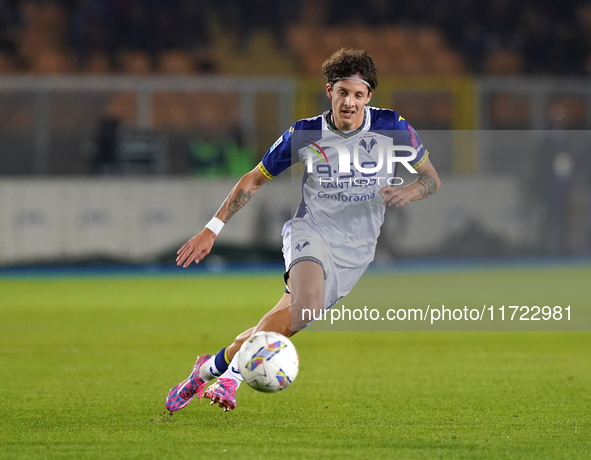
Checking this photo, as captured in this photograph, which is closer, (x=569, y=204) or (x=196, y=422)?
(x=196, y=422)

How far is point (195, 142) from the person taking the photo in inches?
709

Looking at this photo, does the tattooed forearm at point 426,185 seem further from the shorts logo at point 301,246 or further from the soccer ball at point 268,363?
the soccer ball at point 268,363

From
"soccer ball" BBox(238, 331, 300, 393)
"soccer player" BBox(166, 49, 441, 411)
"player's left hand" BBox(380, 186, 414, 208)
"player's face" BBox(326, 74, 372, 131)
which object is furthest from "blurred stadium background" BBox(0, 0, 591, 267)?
"soccer ball" BBox(238, 331, 300, 393)

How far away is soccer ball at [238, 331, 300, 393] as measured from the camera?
4609 mm

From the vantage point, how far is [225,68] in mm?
23078

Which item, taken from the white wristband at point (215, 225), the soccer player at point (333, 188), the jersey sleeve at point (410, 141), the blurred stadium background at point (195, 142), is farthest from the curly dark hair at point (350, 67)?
the blurred stadium background at point (195, 142)

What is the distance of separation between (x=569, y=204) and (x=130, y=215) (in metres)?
9.10

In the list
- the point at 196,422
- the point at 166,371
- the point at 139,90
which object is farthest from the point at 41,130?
the point at 196,422

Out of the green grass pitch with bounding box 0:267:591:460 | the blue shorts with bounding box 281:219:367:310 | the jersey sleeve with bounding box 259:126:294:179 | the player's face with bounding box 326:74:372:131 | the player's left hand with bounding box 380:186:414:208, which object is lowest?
the green grass pitch with bounding box 0:267:591:460

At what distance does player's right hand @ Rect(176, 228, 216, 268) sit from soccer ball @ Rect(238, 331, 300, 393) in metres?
0.58

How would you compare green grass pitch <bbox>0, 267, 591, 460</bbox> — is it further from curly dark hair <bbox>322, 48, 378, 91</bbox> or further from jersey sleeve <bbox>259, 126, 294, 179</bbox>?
curly dark hair <bbox>322, 48, 378, 91</bbox>

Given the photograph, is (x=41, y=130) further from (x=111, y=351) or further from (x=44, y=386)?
(x=44, y=386)

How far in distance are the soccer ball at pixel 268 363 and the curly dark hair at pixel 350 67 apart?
1.54 meters

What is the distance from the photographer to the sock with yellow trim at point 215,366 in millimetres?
5121
